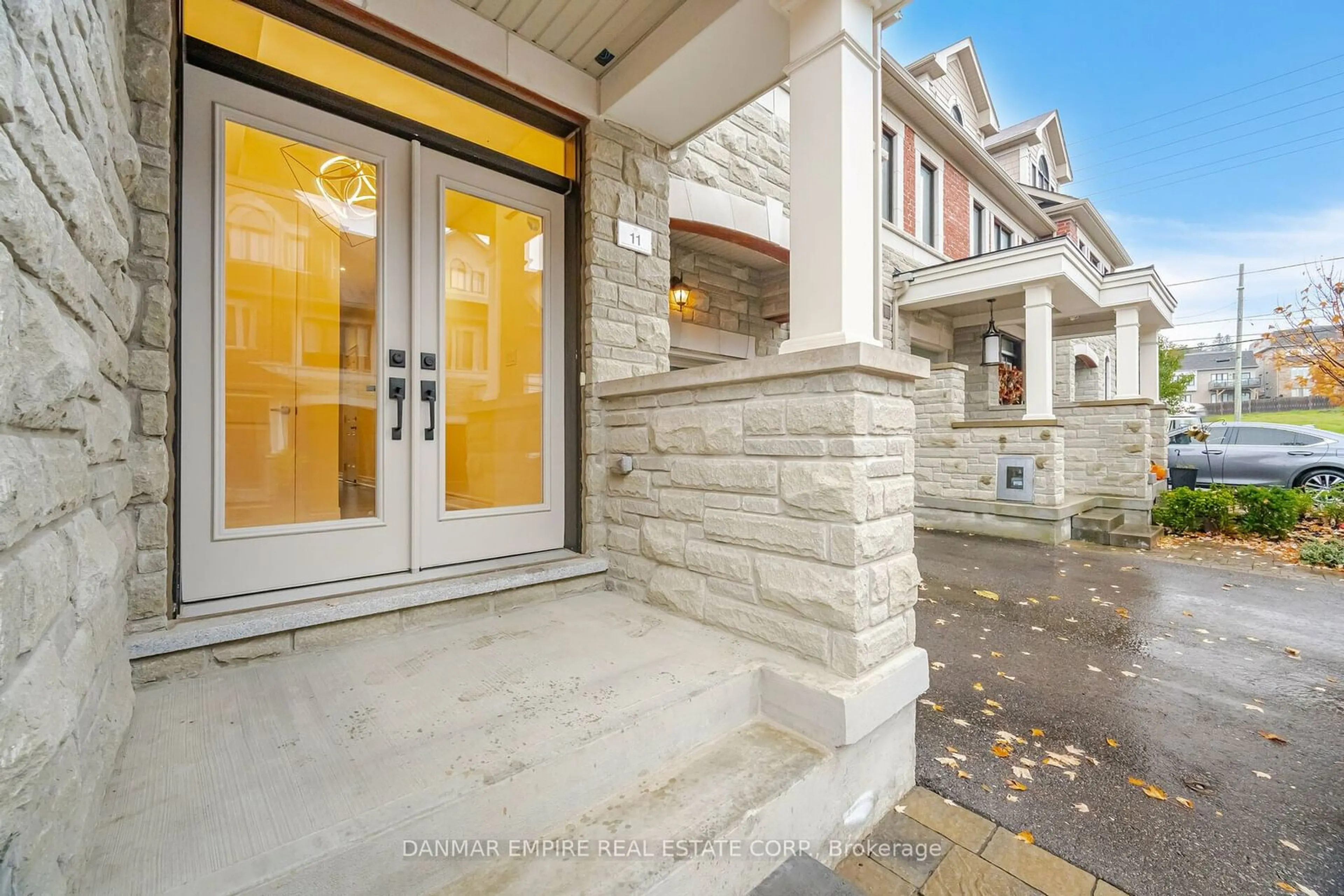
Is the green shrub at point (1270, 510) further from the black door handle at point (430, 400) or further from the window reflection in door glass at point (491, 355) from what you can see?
the black door handle at point (430, 400)

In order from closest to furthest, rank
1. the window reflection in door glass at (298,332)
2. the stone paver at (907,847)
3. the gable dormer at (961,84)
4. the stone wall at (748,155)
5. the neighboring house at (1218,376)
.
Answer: the stone paver at (907,847) → the window reflection in door glass at (298,332) → the stone wall at (748,155) → the gable dormer at (961,84) → the neighboring house at (1218,376)

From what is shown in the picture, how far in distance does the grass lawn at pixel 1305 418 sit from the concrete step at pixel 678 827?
12.4 meters

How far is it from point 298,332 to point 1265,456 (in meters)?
12.5

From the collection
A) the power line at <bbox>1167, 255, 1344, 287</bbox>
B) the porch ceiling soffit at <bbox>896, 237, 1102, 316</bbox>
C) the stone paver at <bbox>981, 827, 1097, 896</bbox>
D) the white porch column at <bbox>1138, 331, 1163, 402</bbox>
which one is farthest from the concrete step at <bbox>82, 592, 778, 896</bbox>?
the power line at <bbox>1167, 255, 1344, 287</bbox>

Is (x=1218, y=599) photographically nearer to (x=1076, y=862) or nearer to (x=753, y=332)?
(x=1076, y=862)

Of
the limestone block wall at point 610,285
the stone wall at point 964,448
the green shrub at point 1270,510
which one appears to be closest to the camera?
the limestone block wall at point 610,285

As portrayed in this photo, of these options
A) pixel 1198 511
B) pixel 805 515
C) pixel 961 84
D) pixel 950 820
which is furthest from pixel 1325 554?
pixel 961 84

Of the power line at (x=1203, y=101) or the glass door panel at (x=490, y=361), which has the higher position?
the power line at (x=1203, y=101)

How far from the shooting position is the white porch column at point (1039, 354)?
6145 millimetres

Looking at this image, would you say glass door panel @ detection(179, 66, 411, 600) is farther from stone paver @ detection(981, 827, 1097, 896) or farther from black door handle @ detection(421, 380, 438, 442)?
stone paver @ detection(981, 827, 1097, 896)

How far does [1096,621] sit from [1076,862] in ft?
8.04

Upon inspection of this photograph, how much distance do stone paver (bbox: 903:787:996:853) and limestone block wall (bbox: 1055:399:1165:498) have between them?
6.09 metres

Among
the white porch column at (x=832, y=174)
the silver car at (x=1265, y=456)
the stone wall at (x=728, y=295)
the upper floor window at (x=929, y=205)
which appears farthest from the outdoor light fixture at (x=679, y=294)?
the silver car at (x=1265, y=456)

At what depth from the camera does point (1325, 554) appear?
4844 millimetres
